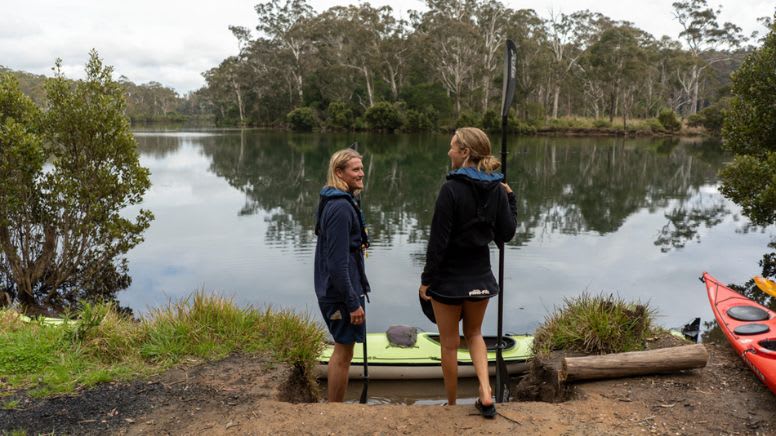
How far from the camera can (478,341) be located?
140 inches

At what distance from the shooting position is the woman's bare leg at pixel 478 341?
3.42 m

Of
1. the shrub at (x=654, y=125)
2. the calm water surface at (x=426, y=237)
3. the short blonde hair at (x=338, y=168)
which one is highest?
the shrub at (x=654, y=125)

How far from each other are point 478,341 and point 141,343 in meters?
2.60

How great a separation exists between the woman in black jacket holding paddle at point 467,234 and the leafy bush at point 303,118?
46446 mm

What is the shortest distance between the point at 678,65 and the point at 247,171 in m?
41.4

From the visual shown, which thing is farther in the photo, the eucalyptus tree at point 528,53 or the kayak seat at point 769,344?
the eucalyptus tree at point 528,53

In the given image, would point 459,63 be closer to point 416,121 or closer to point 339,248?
point 416,121

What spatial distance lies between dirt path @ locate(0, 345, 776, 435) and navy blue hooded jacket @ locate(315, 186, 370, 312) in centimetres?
72

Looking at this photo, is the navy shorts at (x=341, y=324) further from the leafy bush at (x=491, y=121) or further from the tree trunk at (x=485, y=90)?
the tree trunk at (x=485, y=90)

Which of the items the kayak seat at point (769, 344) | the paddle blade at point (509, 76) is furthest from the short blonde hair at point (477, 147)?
the kayak seat at point (769, 344)

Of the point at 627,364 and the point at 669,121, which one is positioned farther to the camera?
the point at 669,121

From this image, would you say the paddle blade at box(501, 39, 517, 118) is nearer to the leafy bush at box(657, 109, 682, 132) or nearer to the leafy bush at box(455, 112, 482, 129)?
the leafy bush at box(455, 112, 482, 129)

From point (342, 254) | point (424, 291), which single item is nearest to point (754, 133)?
point (424, 291)

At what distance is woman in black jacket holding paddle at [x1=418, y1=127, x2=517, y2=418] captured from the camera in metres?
3.29
